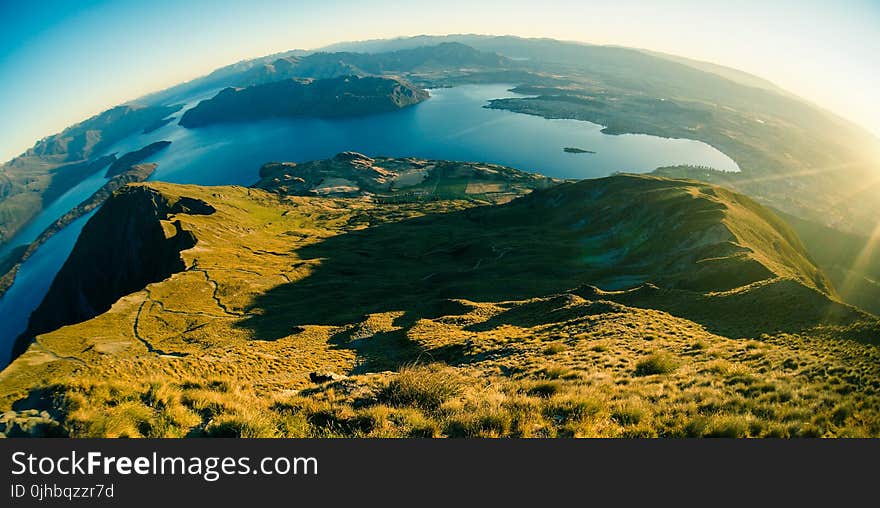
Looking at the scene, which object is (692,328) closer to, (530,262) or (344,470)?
(344,470)

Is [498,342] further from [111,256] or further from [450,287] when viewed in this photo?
[111,256]

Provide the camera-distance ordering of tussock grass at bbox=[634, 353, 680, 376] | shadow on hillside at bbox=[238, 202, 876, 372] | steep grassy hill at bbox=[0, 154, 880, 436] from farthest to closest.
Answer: shadow on hillside at bbox=[238, 202, 876, 372], tussock grass at bbox=[634, 353, 680, 376], steep grassy hill at bbox=[0, 154, 880, 436]

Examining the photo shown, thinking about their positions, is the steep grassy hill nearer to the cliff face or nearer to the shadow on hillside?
the shadow on hillside

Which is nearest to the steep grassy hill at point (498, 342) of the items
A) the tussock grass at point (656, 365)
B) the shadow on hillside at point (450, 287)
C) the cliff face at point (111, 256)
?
the tussock grass at point (656, 365)

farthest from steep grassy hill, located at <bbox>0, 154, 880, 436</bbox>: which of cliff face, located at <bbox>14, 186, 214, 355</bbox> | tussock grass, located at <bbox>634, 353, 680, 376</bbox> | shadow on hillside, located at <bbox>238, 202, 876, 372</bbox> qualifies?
cliff face, located at <bbox>14, 186, 214, 355</bbox>

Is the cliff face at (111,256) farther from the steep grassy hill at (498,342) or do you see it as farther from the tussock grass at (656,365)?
the tussock grass at (656,365)

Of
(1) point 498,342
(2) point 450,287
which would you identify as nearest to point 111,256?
(2) point 450,287

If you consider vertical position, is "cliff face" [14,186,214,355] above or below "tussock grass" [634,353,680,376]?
below
